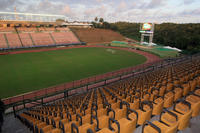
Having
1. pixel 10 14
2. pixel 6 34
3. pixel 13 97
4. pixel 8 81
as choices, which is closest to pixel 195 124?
pixel 13 97

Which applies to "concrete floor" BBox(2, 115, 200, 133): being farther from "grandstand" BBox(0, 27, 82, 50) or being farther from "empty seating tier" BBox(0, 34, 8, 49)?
"empty seating tier" BBox(0, 34, 8, 49)

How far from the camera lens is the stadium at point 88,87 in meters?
4.62

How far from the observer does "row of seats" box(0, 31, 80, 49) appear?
48.1m

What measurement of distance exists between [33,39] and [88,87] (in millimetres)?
44974

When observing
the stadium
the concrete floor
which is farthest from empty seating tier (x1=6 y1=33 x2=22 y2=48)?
the concrete floor

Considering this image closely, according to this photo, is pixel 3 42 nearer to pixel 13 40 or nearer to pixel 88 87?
pixel 13 40

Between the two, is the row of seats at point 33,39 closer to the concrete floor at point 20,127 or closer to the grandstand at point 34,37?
the grandstand at point 34,37

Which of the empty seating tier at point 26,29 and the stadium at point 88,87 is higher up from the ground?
the empty seating tier at point 26,29

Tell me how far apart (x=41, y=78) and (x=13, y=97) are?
5.83 metres

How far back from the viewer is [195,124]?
4.83 meters

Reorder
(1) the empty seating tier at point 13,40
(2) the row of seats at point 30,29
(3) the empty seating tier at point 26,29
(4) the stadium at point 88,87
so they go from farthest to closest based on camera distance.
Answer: (3) the empty seating tier at point 26,29, (2) the row of seats at point 30,29, (1) the empty seating tier at point 13,40, (4) the stadium at point 88,87

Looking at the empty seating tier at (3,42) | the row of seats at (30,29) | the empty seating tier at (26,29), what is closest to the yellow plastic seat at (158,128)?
the empty seating tier at (3,42)

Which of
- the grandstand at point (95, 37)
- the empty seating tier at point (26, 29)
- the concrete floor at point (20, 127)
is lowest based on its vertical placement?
the concrete floor at point (20, 127)

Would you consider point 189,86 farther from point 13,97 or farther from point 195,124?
point 13,97
